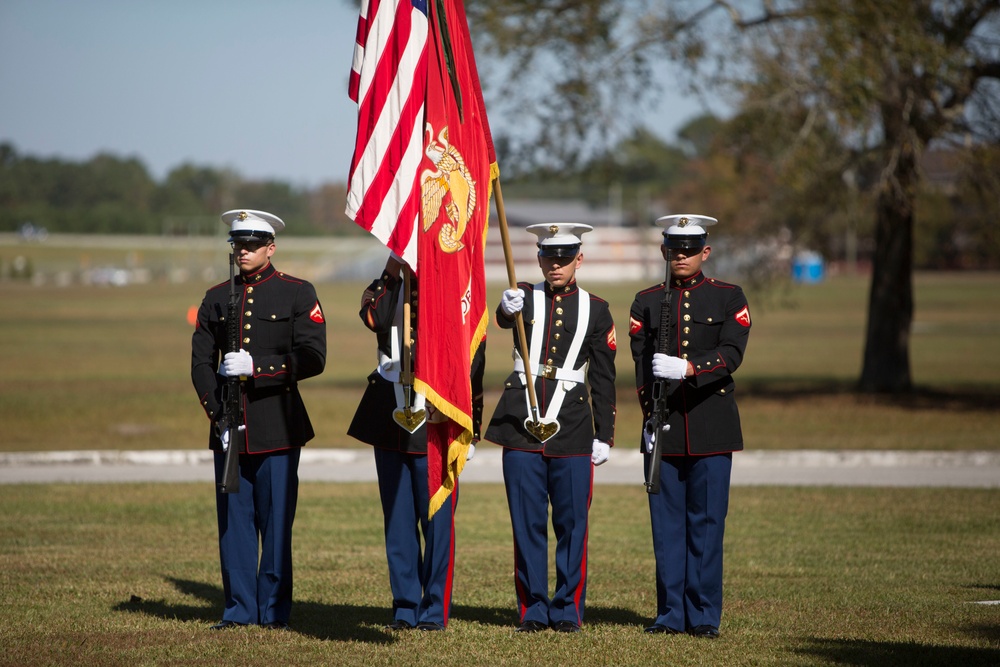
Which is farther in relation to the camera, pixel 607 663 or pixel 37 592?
pixel 37 592

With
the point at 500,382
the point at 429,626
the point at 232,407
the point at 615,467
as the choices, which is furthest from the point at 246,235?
the point at 500,382

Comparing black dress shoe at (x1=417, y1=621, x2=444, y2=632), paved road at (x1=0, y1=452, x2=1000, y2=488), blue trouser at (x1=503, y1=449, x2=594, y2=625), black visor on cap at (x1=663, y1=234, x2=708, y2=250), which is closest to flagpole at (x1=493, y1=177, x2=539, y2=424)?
blue trouser at (x1=503, y1=449, x2=594, y2=625)

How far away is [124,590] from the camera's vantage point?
26.0ft

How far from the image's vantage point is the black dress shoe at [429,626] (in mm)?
6793

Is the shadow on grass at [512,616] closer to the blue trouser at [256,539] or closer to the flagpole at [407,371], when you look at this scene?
the blue trouser at [256,539]

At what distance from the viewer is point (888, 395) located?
856 inches

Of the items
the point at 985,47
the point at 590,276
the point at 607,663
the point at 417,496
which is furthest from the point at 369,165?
the point at 590,276

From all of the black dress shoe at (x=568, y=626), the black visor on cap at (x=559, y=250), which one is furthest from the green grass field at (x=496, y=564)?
the black visor on cap at (x=559, y=250)

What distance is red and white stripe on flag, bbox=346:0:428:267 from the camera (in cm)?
666

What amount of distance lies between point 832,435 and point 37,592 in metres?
12.5

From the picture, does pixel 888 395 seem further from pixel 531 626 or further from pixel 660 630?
pixel 531 626

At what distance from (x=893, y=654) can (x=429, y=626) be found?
2.42 m

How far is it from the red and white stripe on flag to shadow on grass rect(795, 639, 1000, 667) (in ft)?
10.0

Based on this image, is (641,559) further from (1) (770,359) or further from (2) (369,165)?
(1) (770,359)
